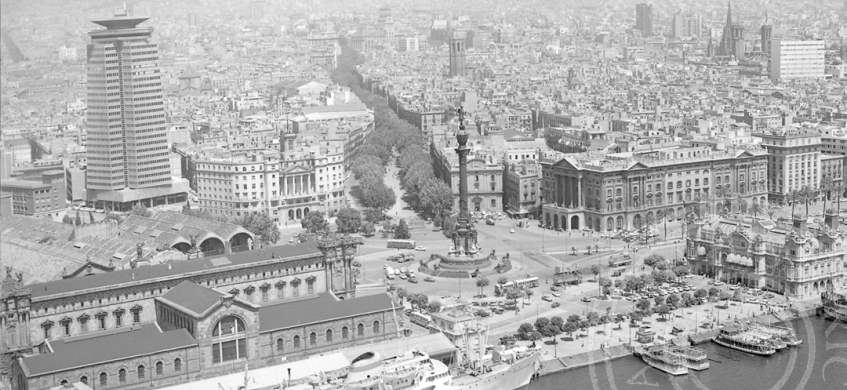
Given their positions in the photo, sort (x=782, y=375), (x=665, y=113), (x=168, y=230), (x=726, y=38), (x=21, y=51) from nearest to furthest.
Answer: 1. (x=782, y=375)
2. (x=168, y=230)
3. (x=21, y=51)
4. (x=665, y=113)
5. (x=726, y=38)

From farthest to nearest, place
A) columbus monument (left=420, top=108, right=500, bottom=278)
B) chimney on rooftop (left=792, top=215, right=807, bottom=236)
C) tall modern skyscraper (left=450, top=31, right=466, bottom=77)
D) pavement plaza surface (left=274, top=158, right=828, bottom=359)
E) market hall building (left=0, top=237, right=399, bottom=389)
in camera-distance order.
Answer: tall modern skyscraper (left=450, top=31, right=466, bottom=77), columbus monument (left=420, top=108, right=500, bottom=278), chimney on rooftop (left=792, top=215, right=807, bottom=236), pavement plaza surface (left=274, top=158, right=828, bottom=359), market hall building (left=0, top=237, right=399, bottom=389)

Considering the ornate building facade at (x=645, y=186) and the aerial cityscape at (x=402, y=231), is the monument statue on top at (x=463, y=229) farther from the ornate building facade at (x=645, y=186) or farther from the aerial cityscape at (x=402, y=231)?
the ornate building facade at (x=645, y=186)

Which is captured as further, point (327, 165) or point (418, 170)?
point (418, 170)

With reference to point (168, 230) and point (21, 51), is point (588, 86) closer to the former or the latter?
point (21, 51)

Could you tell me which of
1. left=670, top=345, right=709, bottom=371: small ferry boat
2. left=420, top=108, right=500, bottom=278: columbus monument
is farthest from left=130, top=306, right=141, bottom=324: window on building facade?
left=670, top=345, right=709, bottom=371: small ferry boat

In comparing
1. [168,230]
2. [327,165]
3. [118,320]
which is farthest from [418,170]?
[118,320]

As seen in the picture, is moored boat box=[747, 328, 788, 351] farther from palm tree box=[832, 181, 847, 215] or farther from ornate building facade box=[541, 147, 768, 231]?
palm tree box=[832, 181, 847, 215]
